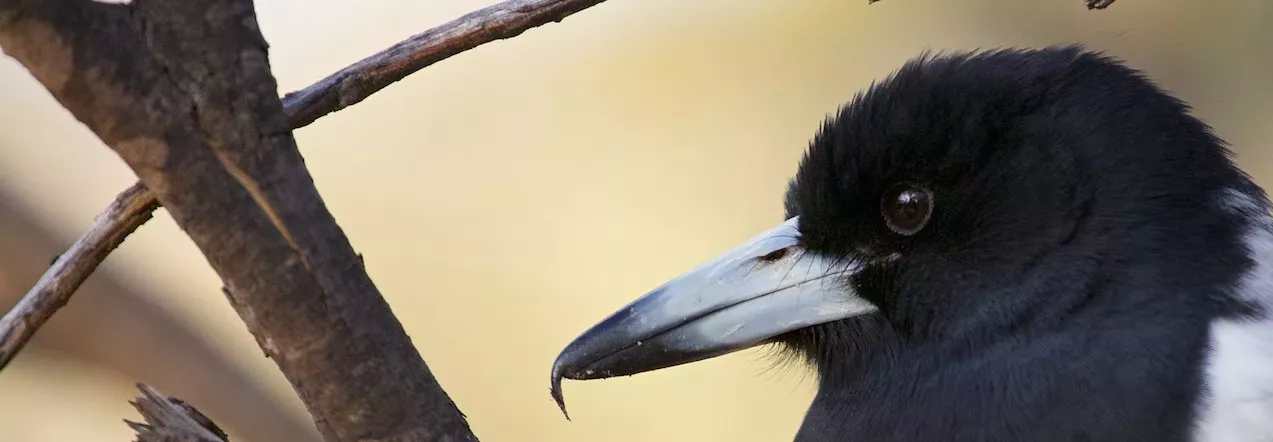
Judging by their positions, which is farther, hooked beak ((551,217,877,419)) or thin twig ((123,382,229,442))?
hooked beak ((551,217,877,419))

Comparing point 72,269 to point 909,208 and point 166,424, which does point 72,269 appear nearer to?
point 166,424

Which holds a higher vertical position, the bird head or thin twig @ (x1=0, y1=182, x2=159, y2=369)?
thin twig @ (x1=0, y1=182, x2=159, y2=369)

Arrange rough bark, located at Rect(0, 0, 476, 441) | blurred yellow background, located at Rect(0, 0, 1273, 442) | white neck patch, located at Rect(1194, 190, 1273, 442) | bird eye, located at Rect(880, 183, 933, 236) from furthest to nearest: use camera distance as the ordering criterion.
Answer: blurred yellow background, located at Rect(0, 0, 1273, 442) → bird eye, located at Rect(880, 183, 933, 236) → white neck patch, located at Rect(1194, 190, 1273, 442) → rough bark, located at Rect(0, 0, 476, 441)

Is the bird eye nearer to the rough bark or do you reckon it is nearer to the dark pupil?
the dark pupil

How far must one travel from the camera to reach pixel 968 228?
0.86m

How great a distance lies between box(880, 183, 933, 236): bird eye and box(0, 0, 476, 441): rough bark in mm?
410

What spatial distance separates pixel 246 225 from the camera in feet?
1.70

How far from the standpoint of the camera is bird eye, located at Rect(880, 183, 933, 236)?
87 centimetres

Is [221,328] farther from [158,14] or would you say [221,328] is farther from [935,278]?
[158,14]

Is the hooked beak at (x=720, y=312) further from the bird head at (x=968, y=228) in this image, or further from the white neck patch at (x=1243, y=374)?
the white neck patch at (x=1243, y=374)

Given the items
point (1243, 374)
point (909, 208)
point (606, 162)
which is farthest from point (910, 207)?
point (606, 162)

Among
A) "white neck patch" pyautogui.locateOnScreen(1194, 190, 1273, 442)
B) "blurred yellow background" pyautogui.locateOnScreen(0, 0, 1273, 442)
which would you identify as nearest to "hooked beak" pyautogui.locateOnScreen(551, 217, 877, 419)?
"white neck patch" pyautogui.locateOnScreen(1194, 190, 1273, 442)

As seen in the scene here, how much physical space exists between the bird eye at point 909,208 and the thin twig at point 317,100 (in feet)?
1.04

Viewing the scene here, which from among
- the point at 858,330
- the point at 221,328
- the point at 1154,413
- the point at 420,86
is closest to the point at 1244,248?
the point at 1154,413
